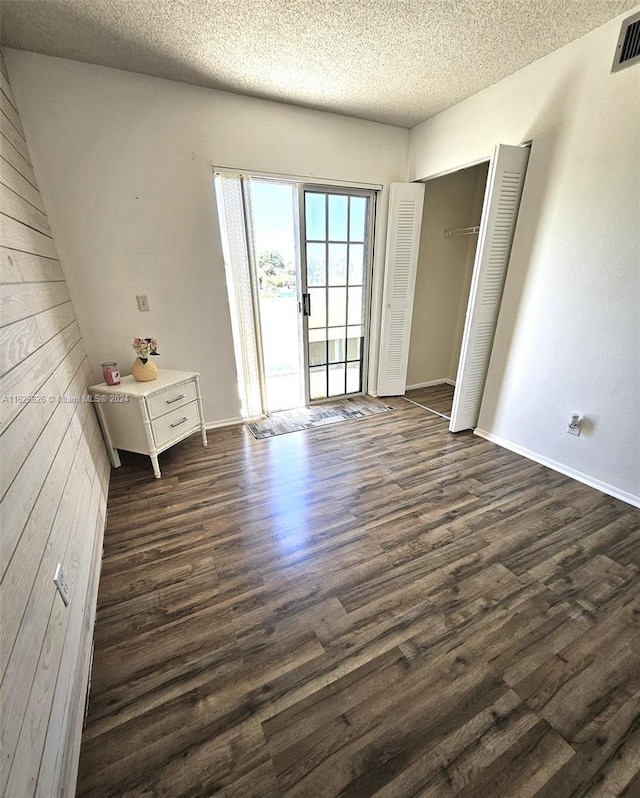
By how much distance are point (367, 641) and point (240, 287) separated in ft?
8.51

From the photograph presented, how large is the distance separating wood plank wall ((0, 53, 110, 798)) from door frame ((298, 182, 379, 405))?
6.07 ft

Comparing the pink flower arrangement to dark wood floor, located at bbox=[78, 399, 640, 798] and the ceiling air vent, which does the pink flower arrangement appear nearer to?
dark wood floor, located at bbox=[78, 399, 640, 798]

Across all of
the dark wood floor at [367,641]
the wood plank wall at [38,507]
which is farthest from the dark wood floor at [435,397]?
the wood plank wall at [38,507]

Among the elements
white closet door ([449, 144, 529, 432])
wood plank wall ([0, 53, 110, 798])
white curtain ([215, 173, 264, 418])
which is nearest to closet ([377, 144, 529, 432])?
white closet door ([449, 144, 529, 432])

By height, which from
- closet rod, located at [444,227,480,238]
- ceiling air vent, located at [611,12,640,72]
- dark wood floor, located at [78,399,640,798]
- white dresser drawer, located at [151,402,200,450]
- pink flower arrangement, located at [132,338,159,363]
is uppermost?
ceiling air vent, located at [611,12,640,72]

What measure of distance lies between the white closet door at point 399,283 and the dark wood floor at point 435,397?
218 mm

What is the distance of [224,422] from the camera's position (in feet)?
9.98

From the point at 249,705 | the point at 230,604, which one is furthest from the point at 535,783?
the point at 230,604

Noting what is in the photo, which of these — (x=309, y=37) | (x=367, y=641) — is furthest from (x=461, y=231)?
(x=367, y=641)

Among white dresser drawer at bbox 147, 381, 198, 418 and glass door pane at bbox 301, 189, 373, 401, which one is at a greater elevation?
glass door pane at bbox 301, 189, 373, 401

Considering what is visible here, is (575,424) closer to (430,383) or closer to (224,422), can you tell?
(430,383)

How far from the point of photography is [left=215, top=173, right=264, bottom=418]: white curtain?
8.38ft

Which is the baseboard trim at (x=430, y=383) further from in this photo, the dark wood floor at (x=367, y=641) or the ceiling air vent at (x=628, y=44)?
the ceiling air vent at (x=628, y=44)

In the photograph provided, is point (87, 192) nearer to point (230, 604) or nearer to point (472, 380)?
point (230, 604)
